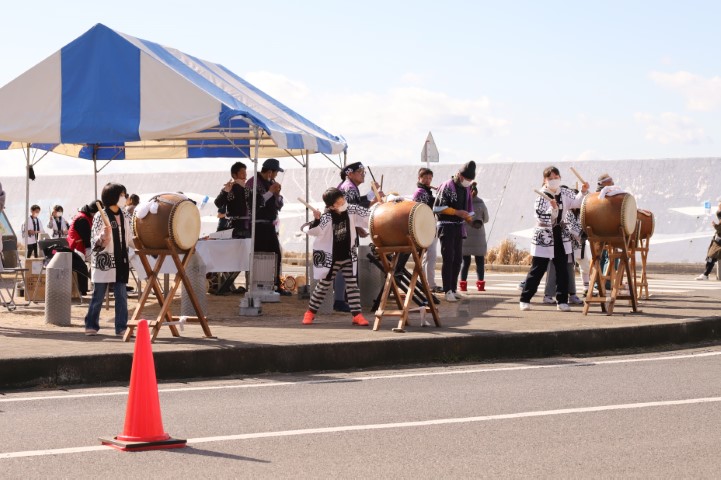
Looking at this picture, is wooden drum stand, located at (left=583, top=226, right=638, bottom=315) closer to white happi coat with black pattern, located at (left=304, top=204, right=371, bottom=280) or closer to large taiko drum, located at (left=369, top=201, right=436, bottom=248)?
large taiko drum, located at (left=369, top=201, right=436, bottom=248)

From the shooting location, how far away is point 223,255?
1831 centimetres

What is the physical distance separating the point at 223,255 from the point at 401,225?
459 cm

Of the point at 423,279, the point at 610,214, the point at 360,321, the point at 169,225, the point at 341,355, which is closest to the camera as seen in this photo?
the point at 341,355

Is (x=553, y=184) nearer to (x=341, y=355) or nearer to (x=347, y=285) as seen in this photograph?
(x=347, y=285)

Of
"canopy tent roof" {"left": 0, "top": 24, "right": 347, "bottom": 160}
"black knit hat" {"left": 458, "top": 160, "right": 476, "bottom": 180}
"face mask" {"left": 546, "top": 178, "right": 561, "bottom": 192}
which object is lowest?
"face mask" {"left": 546, "top": 178, "right": 561, "bottom": 192}

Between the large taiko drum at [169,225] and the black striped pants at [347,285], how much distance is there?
238 cm

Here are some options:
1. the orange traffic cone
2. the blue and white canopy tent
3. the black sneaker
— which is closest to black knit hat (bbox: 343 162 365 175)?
the blue and white canopy tent

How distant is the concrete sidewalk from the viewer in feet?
38.4

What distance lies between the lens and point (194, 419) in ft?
29.9

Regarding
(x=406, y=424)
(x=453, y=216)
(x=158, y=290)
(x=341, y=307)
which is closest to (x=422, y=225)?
(x=158, y=290)

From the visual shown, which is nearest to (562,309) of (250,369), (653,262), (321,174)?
(250,369)

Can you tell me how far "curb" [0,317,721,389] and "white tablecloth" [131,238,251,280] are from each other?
550 cm

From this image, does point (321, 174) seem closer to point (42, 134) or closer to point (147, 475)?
point (42, 134)

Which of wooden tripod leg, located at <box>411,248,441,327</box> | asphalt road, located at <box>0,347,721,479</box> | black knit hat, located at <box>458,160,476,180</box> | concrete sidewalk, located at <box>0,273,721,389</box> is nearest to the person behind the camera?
asphalt road, located at <box>0,347,721,479</box>
